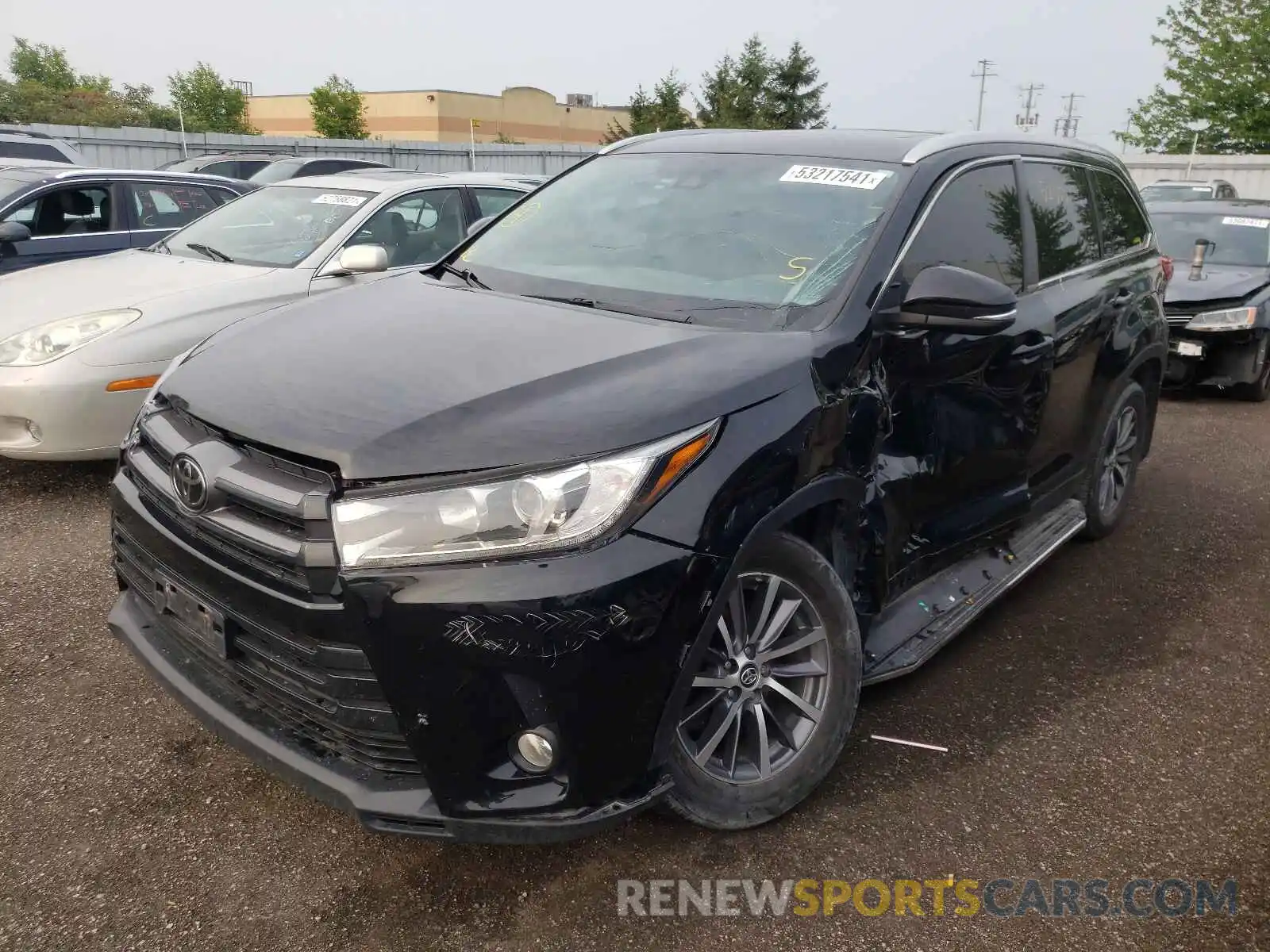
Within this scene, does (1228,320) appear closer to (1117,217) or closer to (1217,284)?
(1217,284)

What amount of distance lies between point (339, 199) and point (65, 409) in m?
2.21

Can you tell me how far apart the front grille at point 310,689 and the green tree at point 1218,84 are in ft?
129

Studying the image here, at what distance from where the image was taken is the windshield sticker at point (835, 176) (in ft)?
9.95

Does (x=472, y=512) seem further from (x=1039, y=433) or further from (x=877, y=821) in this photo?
(x=1039, y=433)

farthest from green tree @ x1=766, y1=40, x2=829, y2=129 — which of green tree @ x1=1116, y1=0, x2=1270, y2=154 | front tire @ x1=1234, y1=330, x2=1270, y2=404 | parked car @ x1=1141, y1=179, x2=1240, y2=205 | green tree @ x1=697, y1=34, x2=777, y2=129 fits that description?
front tire @ x1=1234, y1=330, x2=1270, y2=404

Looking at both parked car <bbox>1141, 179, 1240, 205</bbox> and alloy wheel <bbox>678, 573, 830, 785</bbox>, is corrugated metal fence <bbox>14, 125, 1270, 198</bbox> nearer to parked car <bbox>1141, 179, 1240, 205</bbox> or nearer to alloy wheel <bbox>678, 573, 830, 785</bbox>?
parked car <bbox>1141, 179, 1240, 205</bbox>

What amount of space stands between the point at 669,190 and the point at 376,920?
2455 millimetres

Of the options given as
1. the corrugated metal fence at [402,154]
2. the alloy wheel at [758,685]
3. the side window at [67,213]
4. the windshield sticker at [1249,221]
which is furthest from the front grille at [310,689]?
the corrugated metal fence at [402,154]

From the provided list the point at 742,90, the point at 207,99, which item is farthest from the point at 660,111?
the point at 207,99

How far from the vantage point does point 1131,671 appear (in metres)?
3.53

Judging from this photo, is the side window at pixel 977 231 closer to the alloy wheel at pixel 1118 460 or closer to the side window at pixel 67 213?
the alloy wheel at pixel 1118 460

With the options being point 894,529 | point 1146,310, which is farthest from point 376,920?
point 1146,310

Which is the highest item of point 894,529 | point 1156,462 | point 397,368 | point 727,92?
point 727,92

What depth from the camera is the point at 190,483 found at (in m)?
2.24
